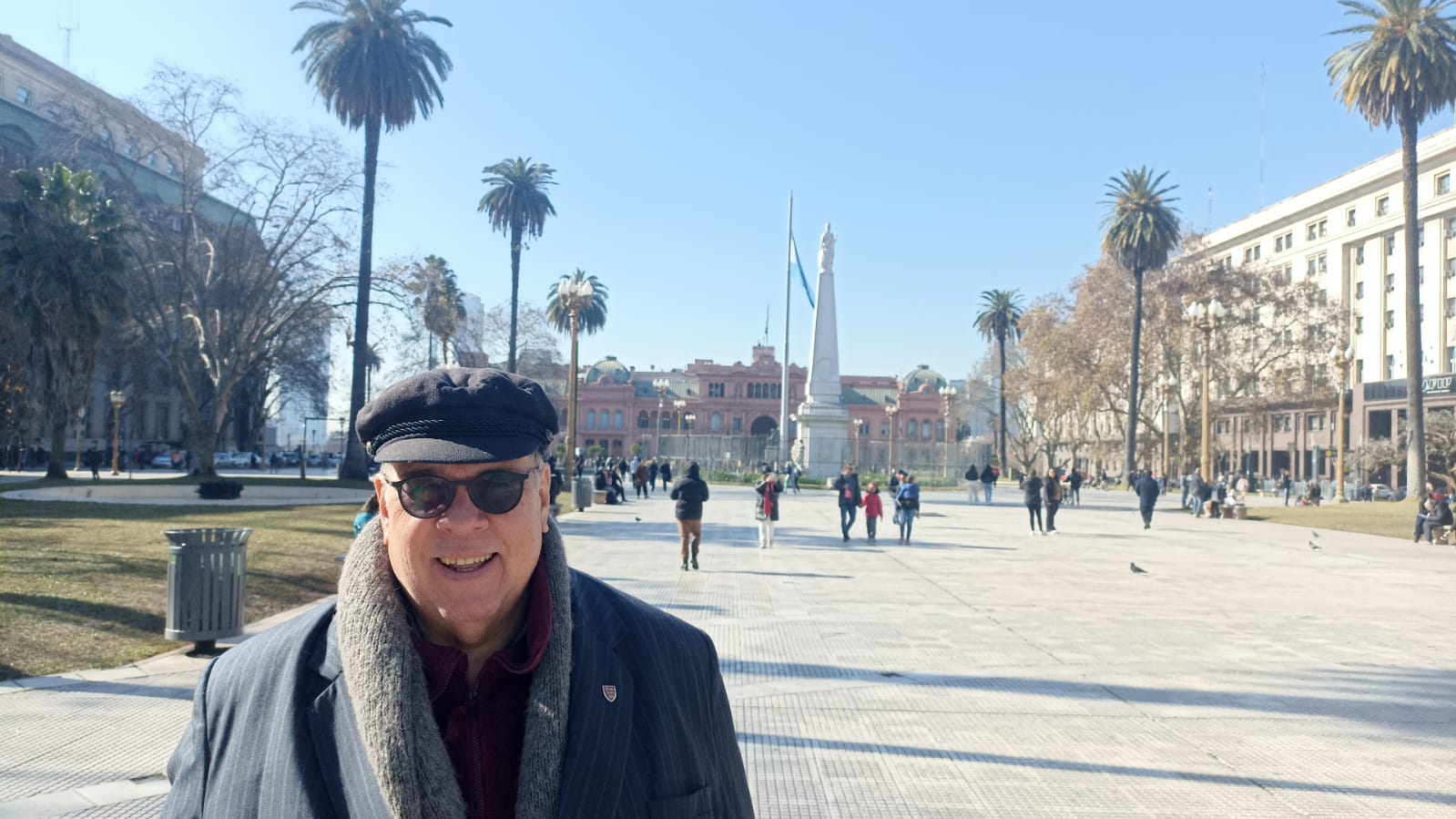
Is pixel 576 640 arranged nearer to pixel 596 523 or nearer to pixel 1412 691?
pixel 1412 691

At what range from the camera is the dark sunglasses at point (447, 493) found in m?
1.80

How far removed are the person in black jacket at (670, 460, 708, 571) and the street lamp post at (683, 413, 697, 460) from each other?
39959 mm

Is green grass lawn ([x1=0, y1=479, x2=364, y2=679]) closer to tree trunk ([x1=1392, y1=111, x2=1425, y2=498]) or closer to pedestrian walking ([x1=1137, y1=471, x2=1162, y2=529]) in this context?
pedestrian walking ([x1=1137, y1=471, x2=1162, y2=529])

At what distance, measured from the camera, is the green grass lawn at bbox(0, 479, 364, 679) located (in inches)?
306

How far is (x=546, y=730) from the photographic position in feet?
5.65

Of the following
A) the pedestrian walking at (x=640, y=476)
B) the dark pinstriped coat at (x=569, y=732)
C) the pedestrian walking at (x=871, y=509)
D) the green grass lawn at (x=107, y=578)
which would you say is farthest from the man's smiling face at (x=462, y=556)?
the pedestrian walking at (x=640, y=476)

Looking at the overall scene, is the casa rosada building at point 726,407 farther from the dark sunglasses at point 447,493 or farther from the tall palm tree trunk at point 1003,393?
the dark sunglasses at point 447,493

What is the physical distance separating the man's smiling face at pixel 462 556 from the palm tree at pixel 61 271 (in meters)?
33.4

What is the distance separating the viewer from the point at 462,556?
180cm

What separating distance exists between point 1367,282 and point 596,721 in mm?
71403

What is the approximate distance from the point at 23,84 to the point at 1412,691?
69457mm

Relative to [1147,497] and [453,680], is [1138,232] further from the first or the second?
[453,680]

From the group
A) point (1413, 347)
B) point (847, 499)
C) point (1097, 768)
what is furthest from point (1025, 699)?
point (1413, 347)

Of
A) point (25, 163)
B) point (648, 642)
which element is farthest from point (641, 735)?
point (25, 163)
